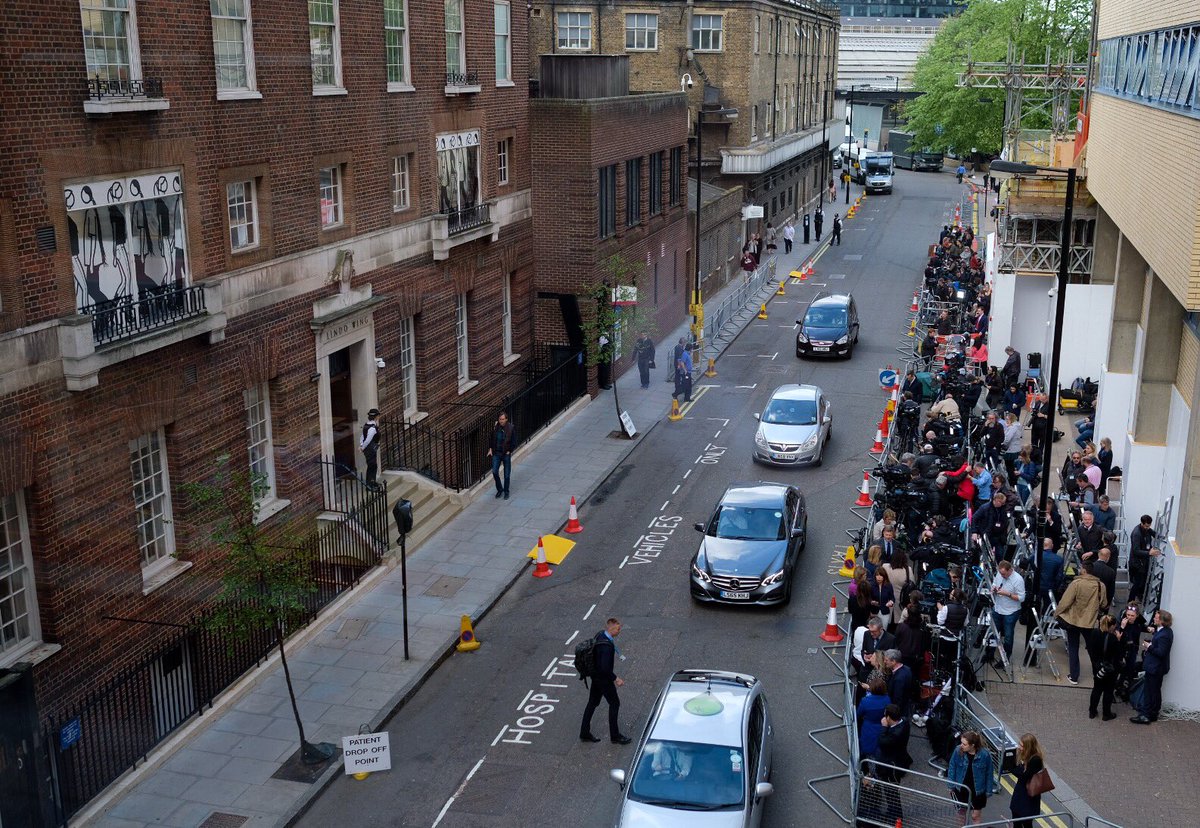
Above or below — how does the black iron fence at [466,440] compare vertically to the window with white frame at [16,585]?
below

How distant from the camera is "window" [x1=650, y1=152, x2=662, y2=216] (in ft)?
126

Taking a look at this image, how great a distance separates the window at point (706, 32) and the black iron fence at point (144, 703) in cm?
Answer: 4136

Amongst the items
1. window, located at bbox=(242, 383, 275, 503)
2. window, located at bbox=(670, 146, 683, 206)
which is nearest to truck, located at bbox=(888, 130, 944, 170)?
window, located at bbox=(670, 146, 683, 206)

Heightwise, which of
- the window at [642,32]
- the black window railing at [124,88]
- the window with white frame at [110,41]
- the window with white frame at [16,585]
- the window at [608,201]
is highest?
the window at [642,32]

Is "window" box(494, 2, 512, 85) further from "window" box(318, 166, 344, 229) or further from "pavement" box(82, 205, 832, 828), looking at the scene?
"pavement" box(82, 205, 832, 828)

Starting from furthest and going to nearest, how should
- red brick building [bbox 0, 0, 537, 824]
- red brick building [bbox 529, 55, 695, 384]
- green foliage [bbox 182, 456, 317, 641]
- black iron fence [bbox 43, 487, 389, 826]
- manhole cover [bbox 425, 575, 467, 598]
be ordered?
red brick building [bbox 529, 55, 695, 384]
manhole cover [bbox 425, 575, 467, 598]
red brick building [bbox 0, 0, 537, 824]
green foliage [bbox 182, 456, 317, 641]
black iron fence [bbox 43, 487, 389, 826]

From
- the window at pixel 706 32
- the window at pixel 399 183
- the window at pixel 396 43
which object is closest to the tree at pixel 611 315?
the window at pixel 399 183

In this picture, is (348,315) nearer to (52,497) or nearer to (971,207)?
(52,497)

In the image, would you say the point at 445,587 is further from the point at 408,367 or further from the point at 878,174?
the point at 878,174

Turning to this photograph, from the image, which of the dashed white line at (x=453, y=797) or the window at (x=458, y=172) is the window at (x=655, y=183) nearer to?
the window at (x=458, y=172)

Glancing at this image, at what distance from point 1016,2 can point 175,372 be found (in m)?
58.1

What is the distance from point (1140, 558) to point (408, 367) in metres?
14.5

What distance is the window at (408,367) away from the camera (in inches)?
999

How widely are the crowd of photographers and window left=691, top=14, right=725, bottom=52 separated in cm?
3328
